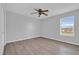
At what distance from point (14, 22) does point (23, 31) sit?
0.92m

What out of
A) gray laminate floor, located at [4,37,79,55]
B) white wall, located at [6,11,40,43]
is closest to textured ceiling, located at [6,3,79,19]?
white wall, located at [6,11,40,43]

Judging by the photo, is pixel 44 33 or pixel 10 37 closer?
pixel 10 37

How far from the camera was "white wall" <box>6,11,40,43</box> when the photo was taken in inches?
189

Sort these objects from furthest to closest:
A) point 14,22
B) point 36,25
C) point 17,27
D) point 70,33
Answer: point 36,25
point 17,27
point 14,22
point 70,33

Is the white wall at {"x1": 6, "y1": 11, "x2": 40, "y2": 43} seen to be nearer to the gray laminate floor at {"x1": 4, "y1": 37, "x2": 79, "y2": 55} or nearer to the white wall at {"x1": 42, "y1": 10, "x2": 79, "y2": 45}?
the white wall at {"x1": 42, "y1": 10, "x2": 79, "y2": 45}

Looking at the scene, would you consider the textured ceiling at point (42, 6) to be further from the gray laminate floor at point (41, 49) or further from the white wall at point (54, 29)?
the gray laminate floor at point (41, 49)

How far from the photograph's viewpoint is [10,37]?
4.73 meters

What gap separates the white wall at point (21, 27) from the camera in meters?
4.79

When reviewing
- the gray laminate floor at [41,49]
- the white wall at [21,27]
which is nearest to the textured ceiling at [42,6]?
the white wall at [21,27]

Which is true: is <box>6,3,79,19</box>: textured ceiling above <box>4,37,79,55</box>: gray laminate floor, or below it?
above

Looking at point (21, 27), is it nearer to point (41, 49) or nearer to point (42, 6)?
point (41, 49)

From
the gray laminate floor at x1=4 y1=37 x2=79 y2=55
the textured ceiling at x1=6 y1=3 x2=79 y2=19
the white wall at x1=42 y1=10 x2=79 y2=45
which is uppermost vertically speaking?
the textured ceiling at x1=6 y1=3 x2=79 y2=19

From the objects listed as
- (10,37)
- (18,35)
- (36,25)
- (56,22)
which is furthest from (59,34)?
(10,37)

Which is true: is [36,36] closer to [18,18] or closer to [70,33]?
[18,18]
